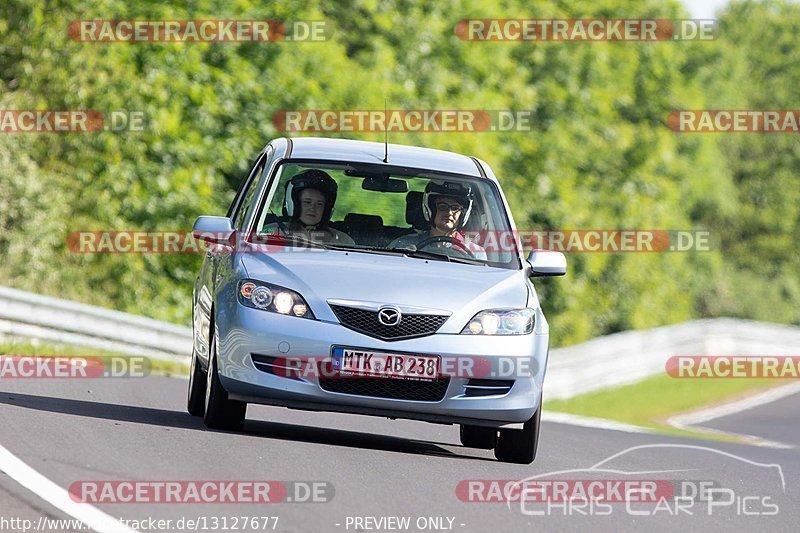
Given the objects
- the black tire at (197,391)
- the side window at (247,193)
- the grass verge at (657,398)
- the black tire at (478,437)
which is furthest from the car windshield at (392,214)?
the grass verge at (657,398)

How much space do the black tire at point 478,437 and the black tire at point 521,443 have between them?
1.00m

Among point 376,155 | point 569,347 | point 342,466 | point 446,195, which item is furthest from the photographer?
point 569,347

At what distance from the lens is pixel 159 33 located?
1328 inches

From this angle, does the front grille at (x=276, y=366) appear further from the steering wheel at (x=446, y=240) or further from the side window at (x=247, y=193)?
the side window at (x=247, y=193)

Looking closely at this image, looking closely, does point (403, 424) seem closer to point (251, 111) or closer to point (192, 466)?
point (192, 466)

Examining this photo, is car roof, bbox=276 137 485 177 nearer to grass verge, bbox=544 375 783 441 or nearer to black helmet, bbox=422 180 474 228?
black helmet, bbox=422 180 474 228

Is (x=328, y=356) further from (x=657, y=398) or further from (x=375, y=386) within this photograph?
(x=657, y=398)

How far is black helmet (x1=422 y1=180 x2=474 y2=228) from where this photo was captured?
10.6 m

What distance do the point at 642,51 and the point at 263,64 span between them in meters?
26.1

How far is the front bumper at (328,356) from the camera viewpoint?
923 centimetres

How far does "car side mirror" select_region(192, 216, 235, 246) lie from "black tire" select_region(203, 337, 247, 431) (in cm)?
71

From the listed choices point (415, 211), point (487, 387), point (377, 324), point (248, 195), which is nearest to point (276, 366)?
point (377, 324)

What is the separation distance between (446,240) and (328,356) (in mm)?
1536

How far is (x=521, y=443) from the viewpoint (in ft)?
32.8
